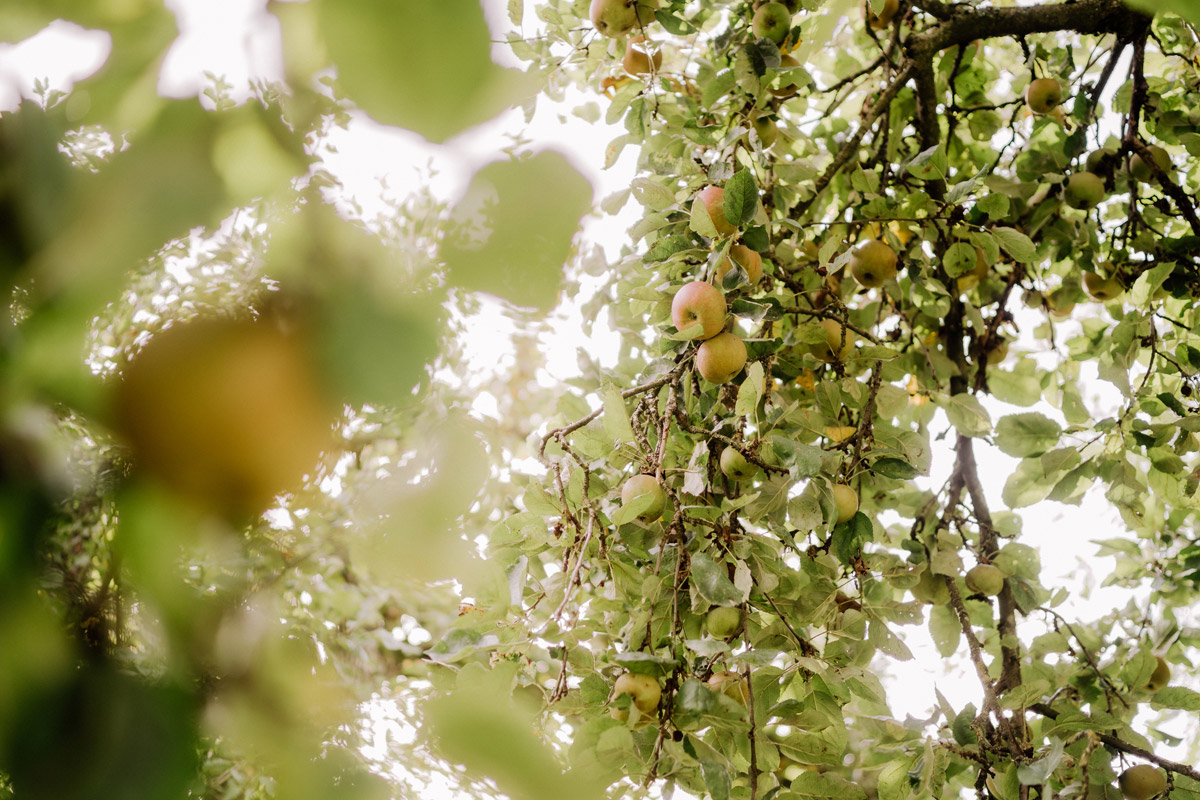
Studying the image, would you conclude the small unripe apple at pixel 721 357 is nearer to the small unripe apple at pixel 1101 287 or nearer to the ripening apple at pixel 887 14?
the ripening apple at pixel 887 14

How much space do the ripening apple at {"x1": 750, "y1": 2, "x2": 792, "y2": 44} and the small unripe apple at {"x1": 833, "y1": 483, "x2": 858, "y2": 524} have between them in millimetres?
650

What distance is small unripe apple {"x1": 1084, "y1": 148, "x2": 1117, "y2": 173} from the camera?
4.26 ft

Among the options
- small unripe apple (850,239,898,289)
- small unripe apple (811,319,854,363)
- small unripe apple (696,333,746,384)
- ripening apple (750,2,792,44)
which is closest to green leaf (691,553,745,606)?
Answer: small unripe apple (696,333,746,384)

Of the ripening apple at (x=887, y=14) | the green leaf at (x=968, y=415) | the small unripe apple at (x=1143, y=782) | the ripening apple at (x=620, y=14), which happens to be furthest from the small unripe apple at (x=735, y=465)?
the ripening apple at (x=887, y=14)

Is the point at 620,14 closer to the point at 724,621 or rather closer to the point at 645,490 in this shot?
the point at 645,490

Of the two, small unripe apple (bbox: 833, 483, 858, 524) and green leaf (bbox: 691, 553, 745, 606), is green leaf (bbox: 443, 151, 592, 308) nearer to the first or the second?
green leaf (bbox: 691, 553, 745, 606)

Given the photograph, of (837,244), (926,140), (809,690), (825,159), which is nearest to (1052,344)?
(926,140)

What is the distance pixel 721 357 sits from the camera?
81 cm

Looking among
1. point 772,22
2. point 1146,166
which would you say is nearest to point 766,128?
point 772,22

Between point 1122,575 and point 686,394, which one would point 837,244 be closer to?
point 686,394

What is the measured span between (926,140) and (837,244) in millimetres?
614

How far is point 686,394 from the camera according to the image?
93 cm

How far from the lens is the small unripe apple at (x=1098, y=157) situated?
4.26 feet

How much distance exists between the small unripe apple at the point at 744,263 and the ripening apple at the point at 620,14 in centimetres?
43
